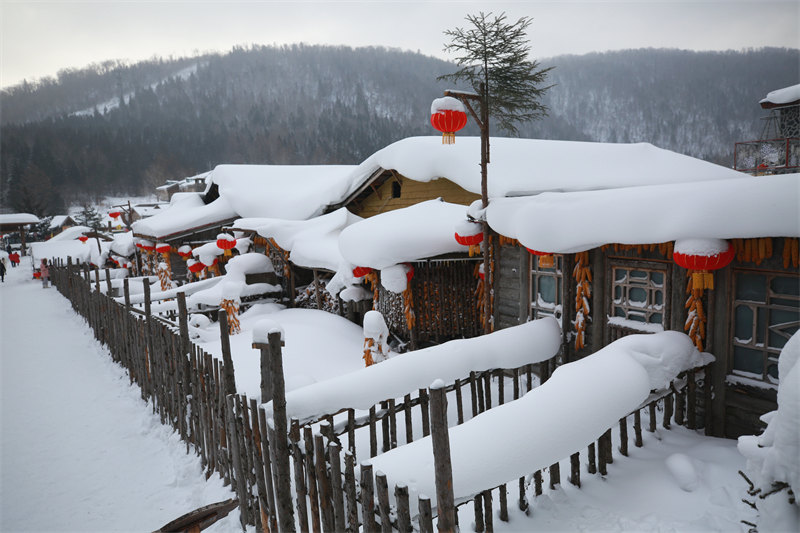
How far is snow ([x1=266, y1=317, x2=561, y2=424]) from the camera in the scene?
15.4 ft

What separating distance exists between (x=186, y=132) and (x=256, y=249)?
100 metres

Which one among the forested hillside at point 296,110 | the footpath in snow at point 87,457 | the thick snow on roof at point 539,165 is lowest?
the footpath in snow at point 87,457

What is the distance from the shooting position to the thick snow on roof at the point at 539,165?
34.0 ft

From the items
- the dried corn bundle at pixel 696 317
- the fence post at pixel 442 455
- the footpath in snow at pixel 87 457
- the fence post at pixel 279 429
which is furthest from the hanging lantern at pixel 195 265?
the fence post at pixel 442 455

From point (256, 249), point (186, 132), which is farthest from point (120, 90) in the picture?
point (256, 249)

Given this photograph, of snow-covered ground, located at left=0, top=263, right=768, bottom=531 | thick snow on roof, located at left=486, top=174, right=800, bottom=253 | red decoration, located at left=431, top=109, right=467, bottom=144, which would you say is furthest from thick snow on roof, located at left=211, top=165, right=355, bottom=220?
thick snow on roof, located at left=486, top=174, right=800, bottom=253

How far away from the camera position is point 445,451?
2455mm

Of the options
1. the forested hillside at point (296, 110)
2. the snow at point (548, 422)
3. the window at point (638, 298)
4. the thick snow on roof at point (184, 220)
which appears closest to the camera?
the snow at point (548, 422)

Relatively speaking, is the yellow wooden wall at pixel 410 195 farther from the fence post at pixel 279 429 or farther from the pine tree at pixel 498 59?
the fence post at pixel 279 429

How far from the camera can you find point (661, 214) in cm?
518

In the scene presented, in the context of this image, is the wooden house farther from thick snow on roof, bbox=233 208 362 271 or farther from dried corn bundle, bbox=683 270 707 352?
thick snow on roof, bbox=233 208 362 271

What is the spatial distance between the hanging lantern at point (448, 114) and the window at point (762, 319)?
15.4 ft

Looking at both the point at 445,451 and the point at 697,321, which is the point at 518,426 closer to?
the point at 445,451

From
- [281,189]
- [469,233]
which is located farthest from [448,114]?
[281,189]
